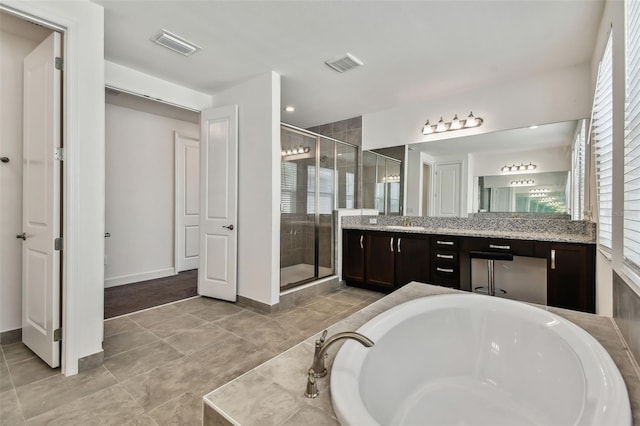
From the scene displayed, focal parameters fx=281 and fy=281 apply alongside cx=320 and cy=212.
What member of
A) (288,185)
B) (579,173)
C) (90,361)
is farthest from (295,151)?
(579,173)

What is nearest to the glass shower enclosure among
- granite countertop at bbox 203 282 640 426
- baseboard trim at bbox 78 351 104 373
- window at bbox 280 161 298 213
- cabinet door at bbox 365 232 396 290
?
window at bbox 280 161 298 213

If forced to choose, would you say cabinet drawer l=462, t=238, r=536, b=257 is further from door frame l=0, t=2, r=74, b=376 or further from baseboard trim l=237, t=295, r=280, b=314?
door frame l=0, t=2, r=74, b=376

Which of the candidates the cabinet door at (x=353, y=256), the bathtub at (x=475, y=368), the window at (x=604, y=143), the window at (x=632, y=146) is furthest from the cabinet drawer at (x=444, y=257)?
the window at (x=632, y=146)

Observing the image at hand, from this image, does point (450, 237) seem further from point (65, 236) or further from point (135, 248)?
point (135, 248)

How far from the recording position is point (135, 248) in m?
4.04

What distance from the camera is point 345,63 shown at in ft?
9.00

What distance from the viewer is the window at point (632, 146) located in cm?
116

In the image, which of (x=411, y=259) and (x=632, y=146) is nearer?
(x=632, y=146)

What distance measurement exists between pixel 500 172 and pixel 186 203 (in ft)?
14.7

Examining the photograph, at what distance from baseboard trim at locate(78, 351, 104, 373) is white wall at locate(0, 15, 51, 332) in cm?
96

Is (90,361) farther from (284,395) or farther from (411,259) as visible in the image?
(411,259)

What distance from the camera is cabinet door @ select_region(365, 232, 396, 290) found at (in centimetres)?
352

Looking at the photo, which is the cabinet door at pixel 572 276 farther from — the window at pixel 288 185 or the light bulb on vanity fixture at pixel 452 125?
the window at pixel 288 185

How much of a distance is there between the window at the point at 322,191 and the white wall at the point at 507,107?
0.93 m
